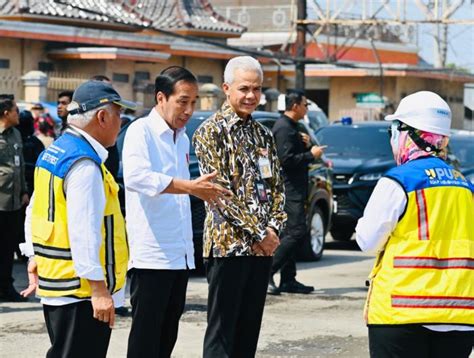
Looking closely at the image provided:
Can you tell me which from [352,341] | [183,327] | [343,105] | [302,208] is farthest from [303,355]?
[343,105]

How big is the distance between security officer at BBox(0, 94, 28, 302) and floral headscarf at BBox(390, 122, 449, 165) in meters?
6.51

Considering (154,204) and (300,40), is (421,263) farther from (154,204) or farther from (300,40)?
(300,40)

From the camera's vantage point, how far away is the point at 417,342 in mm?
5281

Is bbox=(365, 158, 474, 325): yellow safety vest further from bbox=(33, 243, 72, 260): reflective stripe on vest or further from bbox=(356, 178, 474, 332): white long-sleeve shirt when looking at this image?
bbox=(33, 243, 72, 260): reflective stripe on vest

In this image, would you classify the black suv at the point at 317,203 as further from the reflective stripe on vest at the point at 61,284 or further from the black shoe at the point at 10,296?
the reflective stripe on vest at the point at 61,284

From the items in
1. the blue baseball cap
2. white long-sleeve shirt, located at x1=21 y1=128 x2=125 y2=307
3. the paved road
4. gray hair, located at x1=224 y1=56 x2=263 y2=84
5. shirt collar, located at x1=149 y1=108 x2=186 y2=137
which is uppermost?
gray hair, located at x1=224 y1=56 x2=263 y2=84

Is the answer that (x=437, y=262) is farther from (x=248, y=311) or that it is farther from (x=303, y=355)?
(x=303, y=355)

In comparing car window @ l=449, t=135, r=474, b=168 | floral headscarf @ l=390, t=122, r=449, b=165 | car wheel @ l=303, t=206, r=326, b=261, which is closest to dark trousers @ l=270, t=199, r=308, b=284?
car wheel @ l=303, t=206, r=326, b=261

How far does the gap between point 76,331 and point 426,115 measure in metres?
1.85

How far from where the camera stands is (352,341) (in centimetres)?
973

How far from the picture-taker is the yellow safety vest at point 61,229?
5555 mm

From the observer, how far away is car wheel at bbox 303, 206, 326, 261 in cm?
1522

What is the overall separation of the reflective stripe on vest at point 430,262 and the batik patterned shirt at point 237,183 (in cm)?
188

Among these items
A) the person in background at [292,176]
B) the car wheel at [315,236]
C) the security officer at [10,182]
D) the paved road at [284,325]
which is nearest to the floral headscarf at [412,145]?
the paved road at [284,325]
